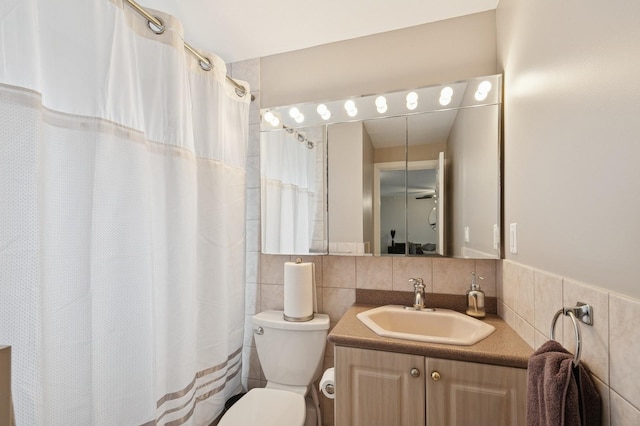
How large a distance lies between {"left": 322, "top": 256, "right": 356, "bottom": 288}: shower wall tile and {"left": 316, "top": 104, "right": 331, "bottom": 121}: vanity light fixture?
0.82 m

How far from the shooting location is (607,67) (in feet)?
2.15

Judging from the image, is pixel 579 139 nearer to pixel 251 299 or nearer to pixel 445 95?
pixel 445 95

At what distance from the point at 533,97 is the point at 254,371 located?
6.62ft

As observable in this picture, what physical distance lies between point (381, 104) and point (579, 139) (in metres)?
0.98

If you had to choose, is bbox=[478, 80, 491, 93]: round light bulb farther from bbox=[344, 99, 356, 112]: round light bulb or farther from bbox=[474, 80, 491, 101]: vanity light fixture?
bbox=[344, 99, 356, 112]: round light bulb

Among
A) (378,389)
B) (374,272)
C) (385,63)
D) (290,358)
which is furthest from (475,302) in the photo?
(385,63)

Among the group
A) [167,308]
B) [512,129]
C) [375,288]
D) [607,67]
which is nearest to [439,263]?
[375,288]

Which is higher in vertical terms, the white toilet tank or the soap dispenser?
the soap dispenser

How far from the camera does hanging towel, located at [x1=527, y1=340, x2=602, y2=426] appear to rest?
0.64 m

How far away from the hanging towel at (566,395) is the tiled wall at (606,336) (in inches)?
1.2

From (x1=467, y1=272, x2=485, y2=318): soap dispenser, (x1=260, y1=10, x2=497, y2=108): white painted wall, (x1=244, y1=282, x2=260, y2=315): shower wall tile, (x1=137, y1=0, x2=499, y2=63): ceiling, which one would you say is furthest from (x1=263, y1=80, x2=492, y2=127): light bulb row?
(x1=244, y1=282, x2=260, y2=315): shower wall tile

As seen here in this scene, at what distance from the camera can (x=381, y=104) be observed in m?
1.58

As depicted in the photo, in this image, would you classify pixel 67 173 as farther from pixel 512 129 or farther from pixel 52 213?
pixel 512 129

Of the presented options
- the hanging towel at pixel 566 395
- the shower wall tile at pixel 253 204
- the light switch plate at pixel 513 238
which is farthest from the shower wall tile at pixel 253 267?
the hanging towel at pixel 566 395
